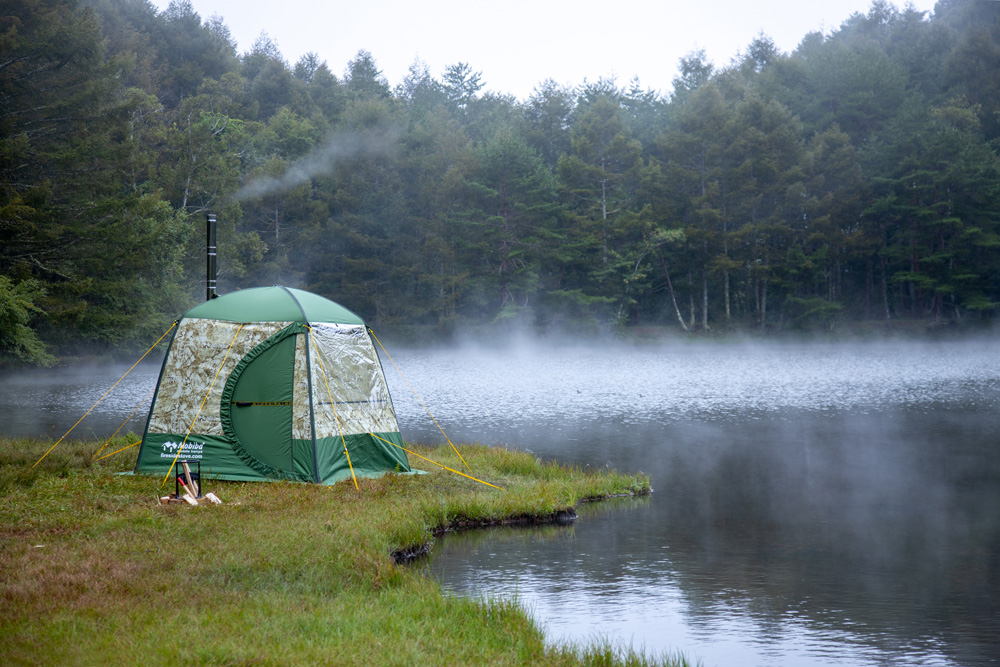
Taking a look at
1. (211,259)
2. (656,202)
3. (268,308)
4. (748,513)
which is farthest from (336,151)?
(748,513)

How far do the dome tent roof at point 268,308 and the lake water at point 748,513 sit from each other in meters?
4.16

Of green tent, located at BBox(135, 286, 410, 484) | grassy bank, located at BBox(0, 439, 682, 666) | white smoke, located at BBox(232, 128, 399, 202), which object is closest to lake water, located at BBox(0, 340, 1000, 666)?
grassy bank, located at BBox(0, 439, 682, 666)

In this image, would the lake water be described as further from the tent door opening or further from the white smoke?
the white smoke

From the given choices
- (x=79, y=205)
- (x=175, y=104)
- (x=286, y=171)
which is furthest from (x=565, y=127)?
(x=79, y=205)

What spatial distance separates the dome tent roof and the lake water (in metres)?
4.16

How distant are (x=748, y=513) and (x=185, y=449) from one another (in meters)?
8.29

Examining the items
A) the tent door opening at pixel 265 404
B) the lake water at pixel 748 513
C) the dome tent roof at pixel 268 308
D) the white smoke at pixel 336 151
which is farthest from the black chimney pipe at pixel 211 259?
the white smoke at pixel 336 151

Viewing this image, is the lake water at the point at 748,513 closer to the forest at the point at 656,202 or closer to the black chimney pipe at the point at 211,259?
the black chimney pipe at the point at 211,259

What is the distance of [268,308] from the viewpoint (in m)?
12.9

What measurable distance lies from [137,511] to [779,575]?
7257 millimetres

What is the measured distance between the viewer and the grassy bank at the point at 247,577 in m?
5.86

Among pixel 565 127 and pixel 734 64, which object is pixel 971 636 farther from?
pixel 734 64

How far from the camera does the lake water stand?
25.3 feet

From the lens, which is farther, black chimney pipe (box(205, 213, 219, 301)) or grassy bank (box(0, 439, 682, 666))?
black chimney pipe (box(205, 213, 219, 301))
